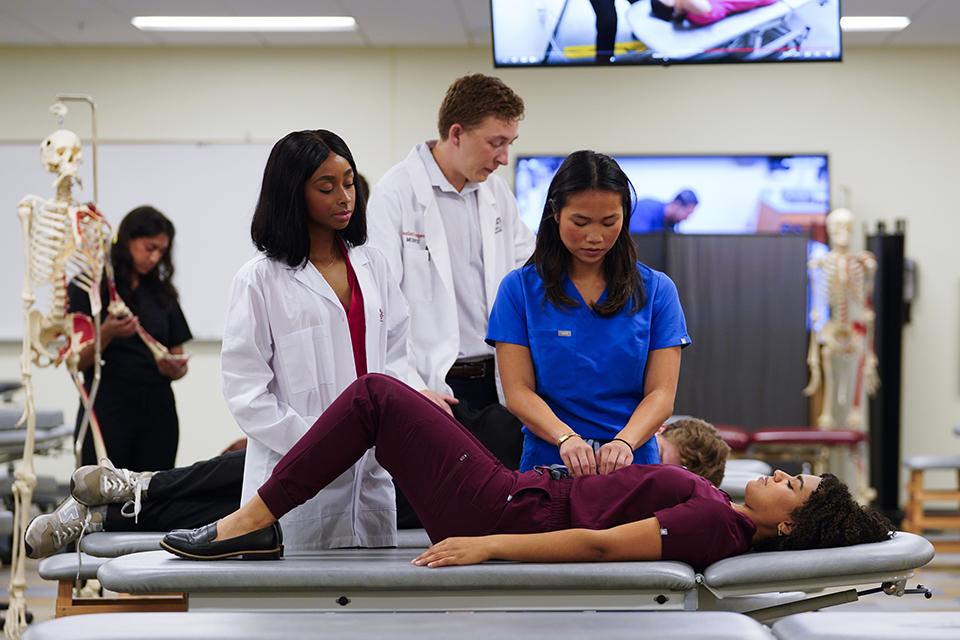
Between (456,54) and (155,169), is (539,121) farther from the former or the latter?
(155,169)

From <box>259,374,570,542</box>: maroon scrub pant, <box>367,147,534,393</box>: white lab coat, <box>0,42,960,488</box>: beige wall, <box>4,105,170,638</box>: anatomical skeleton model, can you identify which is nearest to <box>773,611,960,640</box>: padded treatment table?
<box>259,374,570,542</box>: maroon scrub pant

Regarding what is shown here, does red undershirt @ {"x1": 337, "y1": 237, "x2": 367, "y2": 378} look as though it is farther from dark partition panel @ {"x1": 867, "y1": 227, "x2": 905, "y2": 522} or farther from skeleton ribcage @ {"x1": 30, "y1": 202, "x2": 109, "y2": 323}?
dark partition panel @ {"x1": 867, "y1": 227, "x2": 905, "y2": 522}

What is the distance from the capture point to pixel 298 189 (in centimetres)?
232

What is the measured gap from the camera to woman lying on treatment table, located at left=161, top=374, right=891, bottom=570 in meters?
2.19

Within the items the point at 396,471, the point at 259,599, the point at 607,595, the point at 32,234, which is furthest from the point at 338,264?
the point at 32,234

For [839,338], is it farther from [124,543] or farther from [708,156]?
[124,543]

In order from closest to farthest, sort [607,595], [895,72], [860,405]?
[607,595] → [860,405] → [895,72]

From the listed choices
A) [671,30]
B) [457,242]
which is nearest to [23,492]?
[457,242]

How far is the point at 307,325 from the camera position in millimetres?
2357

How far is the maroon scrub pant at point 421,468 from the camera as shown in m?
2.22

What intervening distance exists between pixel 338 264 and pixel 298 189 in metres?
0.21

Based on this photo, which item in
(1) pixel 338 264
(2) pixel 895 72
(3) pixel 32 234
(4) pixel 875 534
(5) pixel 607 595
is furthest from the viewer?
(2) pixel 895 72

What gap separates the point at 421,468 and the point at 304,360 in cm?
32

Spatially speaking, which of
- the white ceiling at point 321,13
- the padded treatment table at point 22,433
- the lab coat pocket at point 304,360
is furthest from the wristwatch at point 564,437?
the white ceiling at point 321,13
